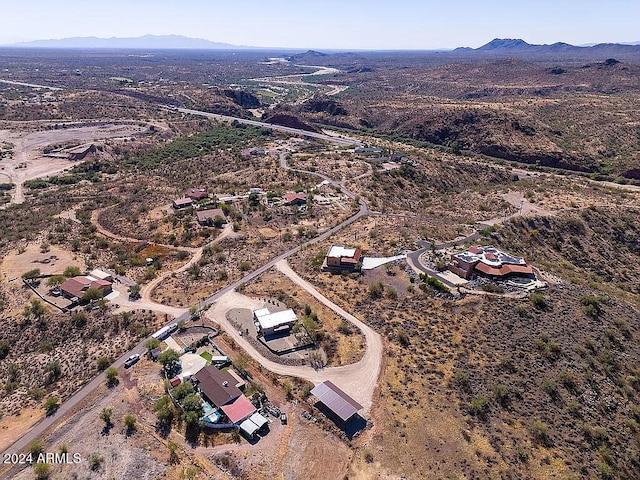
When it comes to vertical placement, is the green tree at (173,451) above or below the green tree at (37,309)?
above

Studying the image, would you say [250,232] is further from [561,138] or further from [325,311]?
[561,138]

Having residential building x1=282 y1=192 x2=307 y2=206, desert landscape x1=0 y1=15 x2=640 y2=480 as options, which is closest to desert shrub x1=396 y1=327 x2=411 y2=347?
desert landscape x1=0 y1=15 x2=640 y2=480

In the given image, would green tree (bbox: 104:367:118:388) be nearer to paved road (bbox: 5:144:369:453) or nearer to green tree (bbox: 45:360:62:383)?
paved road (bbox: 5:144:369:453)

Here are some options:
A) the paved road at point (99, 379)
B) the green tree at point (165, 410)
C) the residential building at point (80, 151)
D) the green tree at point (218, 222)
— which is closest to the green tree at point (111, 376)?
the paved road at point (99, 379)

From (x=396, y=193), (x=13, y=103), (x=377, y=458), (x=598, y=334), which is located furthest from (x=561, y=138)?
(x=13, y=103)

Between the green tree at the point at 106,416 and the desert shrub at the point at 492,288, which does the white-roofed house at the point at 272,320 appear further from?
the desert shrub at the point at 492,288

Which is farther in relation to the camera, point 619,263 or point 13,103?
point 13,103
